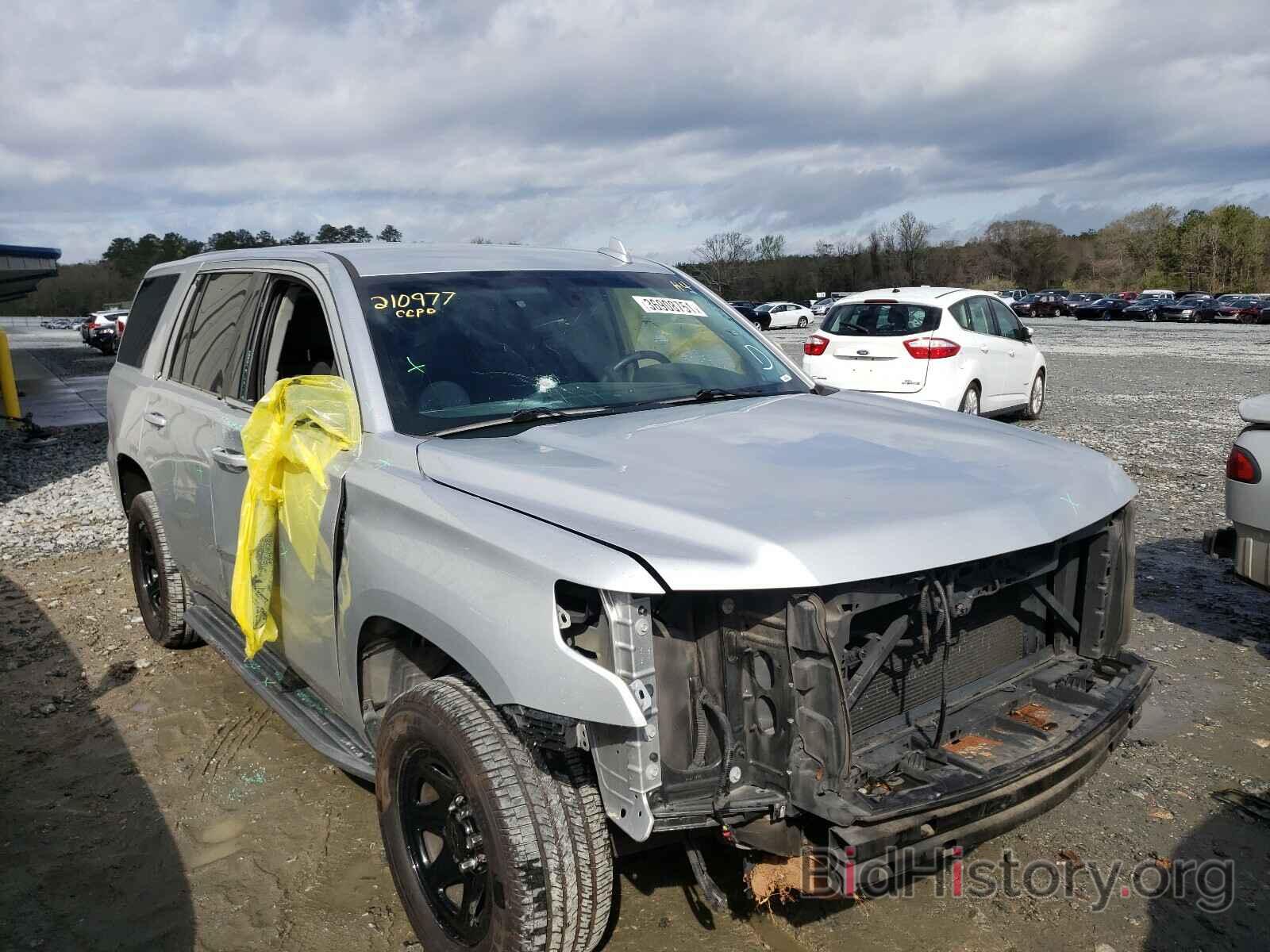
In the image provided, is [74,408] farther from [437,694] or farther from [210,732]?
[437,694]

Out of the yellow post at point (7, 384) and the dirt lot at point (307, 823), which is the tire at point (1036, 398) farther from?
the yellow post at point (7, 384)

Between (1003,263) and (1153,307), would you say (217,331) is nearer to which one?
(1153,307)

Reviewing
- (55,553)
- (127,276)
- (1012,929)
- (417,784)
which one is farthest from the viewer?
(127,276)

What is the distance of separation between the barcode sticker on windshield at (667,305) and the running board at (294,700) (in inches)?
76.9

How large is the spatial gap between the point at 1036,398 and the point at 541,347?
469 inches

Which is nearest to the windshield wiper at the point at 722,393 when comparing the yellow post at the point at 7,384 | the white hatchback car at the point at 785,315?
the yellow post at the point at 7,384

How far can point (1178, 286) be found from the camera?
91.9 meters

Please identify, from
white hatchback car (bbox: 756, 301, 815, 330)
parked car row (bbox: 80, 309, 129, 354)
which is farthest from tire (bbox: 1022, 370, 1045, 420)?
white hatchback car (bbox: 756, 301, 815, 330)

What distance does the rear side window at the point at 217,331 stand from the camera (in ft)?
13.7

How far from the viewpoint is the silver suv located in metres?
2.29

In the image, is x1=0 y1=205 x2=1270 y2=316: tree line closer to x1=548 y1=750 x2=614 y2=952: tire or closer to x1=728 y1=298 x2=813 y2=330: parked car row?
x1=728 y1=298 x2=813 y2=330: parked car row

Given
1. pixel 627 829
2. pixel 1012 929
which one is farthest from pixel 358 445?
pixel 1012 929

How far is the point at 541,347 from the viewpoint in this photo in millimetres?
3613

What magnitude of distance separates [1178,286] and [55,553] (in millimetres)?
101642
